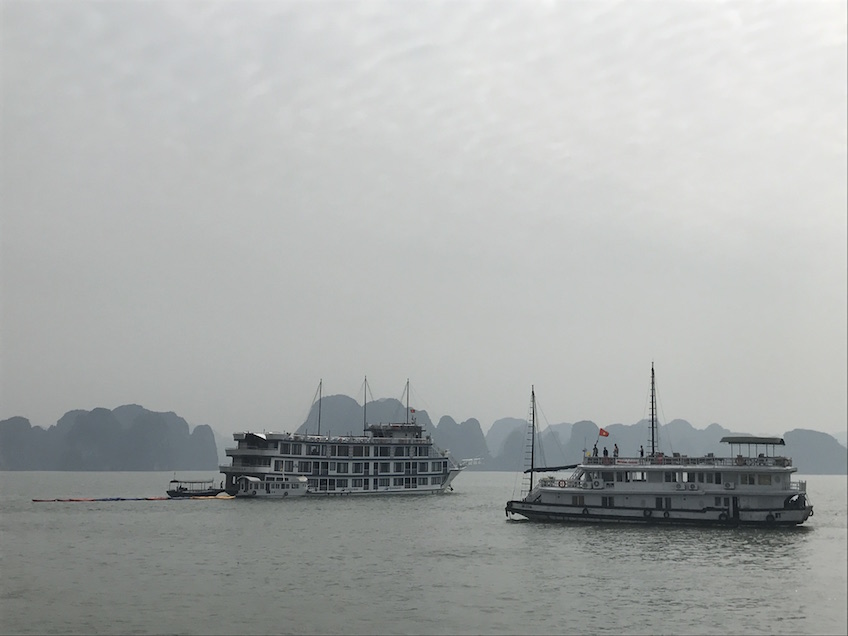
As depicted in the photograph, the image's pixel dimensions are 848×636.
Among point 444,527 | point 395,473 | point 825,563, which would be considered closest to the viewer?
point 825,563

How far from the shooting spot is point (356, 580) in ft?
147

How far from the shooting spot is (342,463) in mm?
104125

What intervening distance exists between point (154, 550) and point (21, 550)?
8.78m

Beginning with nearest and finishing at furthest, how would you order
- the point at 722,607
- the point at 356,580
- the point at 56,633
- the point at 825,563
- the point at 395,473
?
the point at 56,633 → the point at 722,607 → the point at 356,580 → the point at 825,563 → the point at 395,473

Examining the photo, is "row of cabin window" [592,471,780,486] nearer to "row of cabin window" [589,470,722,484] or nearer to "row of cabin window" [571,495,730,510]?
"row of cabin window" [589,470,722,484]

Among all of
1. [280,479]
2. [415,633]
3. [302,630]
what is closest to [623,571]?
[415,633]

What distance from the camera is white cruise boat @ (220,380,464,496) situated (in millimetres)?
97250

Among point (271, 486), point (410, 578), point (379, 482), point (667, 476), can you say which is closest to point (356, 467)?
point (379, 482)

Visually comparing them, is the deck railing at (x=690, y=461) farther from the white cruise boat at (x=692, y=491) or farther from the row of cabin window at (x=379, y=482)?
the row of cabin window at (x=379, y=482)

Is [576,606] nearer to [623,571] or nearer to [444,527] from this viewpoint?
[623,571]

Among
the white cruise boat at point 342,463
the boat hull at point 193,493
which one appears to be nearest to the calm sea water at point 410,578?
the white cruise boat at point 342,463

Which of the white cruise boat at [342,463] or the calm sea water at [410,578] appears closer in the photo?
the calm sea water at [410,578]

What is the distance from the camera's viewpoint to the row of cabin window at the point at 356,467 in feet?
325

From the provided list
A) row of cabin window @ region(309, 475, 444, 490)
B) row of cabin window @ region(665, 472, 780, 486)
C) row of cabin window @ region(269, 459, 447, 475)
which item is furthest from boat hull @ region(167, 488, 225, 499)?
row of cabin window @ region(665, 472, 780, 486)
